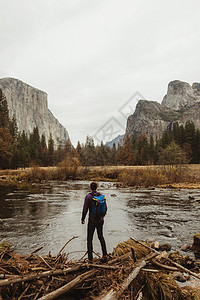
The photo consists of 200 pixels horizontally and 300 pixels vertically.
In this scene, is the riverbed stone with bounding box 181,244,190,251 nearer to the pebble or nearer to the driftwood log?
the pebble

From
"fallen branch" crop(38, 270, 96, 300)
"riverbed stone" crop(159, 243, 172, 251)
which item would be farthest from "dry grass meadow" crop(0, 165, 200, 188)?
"fallen branch" crop(38, 270, 96, 300)

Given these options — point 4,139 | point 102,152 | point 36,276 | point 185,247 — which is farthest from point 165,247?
point 102,152

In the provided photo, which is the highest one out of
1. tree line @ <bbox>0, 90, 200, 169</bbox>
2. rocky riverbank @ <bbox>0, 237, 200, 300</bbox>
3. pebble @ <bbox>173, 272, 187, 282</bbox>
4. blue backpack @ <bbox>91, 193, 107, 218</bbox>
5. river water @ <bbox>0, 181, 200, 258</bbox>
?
tree line @ <bbox>0, 90, 200, 169</bbox>

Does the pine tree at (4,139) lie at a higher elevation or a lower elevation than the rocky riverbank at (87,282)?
higher

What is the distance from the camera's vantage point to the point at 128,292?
4078 millimetres

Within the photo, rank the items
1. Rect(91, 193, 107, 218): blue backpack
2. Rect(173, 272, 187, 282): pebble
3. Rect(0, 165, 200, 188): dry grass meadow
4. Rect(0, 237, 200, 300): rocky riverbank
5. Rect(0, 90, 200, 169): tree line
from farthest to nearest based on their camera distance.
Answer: Rect(0, 90, 200, 169): tree line < Rect(0, 165, 200, 188): dry grass meadow < Rect(173, 272, 187, 282): pebble < Rect(91, 193, 107, 218): blue backpack < Rect(0, 237, 200, 300): rocky riverbank

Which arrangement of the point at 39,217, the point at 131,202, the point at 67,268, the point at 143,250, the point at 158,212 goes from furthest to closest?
the point at 131,202, the point at 158,212, the point at 39,217, the point at 143,250, the point at 67,268

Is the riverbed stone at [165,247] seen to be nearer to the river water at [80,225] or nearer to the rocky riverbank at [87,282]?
the river water at [80,225]

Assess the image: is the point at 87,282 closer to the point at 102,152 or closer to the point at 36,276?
the point at 36,276

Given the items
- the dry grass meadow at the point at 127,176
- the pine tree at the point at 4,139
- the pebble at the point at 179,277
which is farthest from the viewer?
the pine tree at the point at 4,139

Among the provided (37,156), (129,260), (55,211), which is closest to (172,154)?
(55,211)

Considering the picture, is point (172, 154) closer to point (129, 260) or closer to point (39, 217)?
point (39, 217)

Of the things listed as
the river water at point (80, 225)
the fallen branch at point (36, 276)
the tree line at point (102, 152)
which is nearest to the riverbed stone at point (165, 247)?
the river water at point (80, 225)

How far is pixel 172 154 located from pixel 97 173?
1821cm
